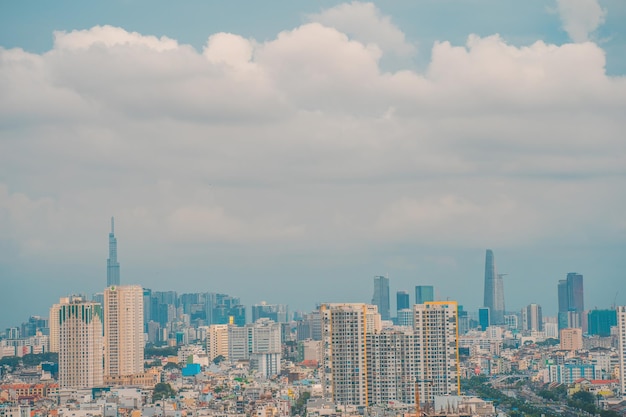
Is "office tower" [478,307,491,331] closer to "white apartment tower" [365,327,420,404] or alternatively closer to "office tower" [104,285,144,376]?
"office tower" [104,285,144,376]

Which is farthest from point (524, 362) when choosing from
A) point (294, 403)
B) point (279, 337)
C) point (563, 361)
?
point (294, 403)

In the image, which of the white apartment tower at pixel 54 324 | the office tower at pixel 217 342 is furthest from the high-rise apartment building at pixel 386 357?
the office tower at pixel 217 342

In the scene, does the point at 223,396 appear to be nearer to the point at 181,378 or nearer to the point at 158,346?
the point at 181,378

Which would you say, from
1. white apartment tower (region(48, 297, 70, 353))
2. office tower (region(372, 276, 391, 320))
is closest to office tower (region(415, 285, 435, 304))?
office tower (region(372, 276, 391, 320))

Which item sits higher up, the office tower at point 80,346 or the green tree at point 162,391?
the office tower at point 80,346

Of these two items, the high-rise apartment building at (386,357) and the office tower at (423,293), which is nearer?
the high-rise apartment building at (386,357)

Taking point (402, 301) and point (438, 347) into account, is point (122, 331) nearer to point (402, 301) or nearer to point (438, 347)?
point (438, 347)

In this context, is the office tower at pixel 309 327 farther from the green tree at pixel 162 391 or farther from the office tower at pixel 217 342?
the green tree at pixel 162 391
